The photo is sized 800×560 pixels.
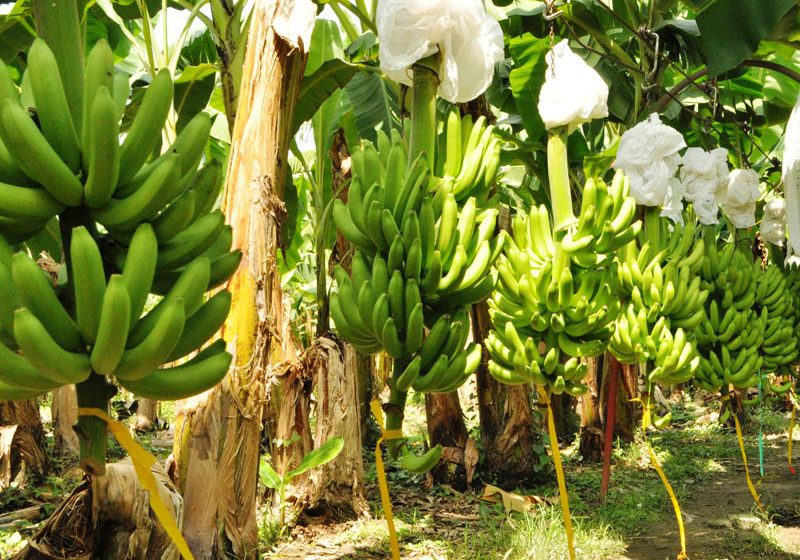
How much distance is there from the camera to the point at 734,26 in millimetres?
3719

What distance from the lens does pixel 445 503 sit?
511 centimetres

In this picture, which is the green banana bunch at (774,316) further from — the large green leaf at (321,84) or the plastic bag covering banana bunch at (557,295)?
the large green leaf at (321,84)

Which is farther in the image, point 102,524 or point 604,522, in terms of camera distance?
point 604,522

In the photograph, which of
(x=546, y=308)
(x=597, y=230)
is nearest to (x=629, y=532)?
(x=546, y=308)

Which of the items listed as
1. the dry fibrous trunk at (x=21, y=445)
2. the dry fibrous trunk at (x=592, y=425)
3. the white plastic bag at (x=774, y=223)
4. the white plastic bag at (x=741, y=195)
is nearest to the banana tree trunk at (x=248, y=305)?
the white plastic bag at (x=741, y=195)

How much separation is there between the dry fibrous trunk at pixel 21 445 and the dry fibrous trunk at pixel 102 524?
401 centimetres

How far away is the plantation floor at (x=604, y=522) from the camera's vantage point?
12.9 ft

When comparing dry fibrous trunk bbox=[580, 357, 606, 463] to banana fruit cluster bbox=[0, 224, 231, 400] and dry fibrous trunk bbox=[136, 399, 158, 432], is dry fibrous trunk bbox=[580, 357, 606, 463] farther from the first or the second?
banana fruit cluster bbox=[0, 224, 231, 400]

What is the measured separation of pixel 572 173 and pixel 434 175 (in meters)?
3.58

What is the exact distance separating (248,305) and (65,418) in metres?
4.07

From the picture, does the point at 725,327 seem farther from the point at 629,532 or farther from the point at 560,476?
the point at 560,476

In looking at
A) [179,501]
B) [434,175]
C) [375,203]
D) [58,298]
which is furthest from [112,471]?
[434,175]

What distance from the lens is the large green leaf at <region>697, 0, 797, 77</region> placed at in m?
3.62

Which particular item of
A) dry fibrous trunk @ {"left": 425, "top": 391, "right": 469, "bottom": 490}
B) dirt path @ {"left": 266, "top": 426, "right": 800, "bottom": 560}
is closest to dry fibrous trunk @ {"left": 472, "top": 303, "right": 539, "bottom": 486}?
dry fibrous trunk @ {"left": 425, "top": 391, "right": 469, "bottom": 490}
